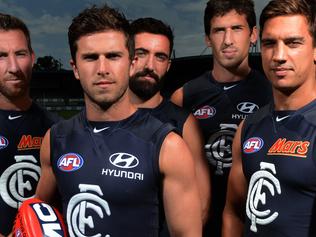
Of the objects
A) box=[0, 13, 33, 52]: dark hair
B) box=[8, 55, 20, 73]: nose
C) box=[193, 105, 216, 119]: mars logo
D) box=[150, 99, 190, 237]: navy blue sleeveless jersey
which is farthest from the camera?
box=[193, 105, 216, 119]: mars logo

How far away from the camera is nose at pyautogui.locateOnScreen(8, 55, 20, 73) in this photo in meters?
3.35

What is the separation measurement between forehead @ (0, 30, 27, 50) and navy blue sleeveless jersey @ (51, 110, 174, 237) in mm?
1091

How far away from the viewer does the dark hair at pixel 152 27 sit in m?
3.79

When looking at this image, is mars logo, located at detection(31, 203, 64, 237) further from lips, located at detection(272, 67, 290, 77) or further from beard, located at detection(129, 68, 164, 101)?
lips, located at detection(272, 67, 290, 77)

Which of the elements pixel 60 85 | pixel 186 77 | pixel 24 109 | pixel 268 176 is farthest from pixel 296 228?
pixel 60 85

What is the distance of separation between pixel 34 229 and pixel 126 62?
1.07 meters

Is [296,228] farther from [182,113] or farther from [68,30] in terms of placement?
[68,30]

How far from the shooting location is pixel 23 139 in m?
3.44

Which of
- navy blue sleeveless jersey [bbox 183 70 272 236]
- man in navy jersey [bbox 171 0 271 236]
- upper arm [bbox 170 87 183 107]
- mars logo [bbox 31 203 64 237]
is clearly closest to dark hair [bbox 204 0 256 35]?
man in navy jersey [bbox 171 0 271 236]

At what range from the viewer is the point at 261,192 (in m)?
2.59

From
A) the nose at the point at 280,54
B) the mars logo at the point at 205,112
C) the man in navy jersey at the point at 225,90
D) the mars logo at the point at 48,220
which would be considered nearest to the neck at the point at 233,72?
the man in navy jersey at the point at 225,90

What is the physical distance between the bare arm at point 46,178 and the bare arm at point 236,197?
115 cm

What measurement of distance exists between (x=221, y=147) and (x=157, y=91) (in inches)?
28.4

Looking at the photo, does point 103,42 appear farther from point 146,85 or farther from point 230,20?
point 230,20
